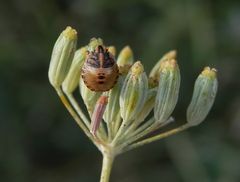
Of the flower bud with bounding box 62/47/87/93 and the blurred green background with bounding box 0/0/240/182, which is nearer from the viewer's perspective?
the flower bud with bounding box 62/47/87/93

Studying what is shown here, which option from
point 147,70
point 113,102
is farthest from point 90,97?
point 147,70

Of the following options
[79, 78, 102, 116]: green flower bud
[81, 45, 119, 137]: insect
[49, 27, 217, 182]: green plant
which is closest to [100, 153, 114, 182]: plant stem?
[49, 27, 217, 182]: green plant

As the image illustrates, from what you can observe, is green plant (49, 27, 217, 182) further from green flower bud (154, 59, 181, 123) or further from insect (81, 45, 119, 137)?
insect (81, 45, 119, 137)

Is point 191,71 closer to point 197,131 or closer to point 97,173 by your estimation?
point 197,131

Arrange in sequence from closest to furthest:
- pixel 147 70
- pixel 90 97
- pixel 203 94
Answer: pixel 90 97 < pixel 203 94 < pixel 147 70

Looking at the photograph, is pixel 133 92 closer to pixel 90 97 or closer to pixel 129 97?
pixel 129 97

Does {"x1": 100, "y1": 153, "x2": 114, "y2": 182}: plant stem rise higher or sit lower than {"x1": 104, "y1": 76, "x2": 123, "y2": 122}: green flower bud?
lower

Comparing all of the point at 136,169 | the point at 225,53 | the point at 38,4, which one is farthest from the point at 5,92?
the point at 225,53
